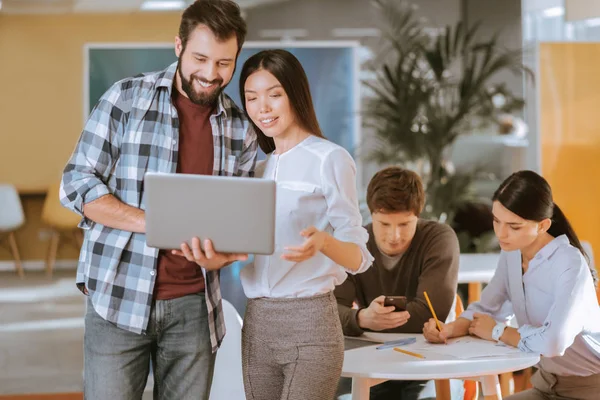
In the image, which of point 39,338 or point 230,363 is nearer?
point 230,363

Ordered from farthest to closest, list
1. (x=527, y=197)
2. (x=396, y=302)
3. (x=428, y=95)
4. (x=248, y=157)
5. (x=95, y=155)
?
(x=428, y=95), (x=396, y=302), (x=527, y=197), (x=248, y=157), (x=95, y=155)

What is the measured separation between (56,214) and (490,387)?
2.79 metres

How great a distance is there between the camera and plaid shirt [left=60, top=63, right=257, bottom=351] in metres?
2.00

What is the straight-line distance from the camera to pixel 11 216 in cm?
461

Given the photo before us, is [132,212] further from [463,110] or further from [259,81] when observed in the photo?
[463,110]

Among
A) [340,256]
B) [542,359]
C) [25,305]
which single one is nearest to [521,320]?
[542,359]

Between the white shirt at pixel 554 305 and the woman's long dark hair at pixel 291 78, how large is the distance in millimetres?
979

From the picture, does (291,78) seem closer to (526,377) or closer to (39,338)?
(526,377)

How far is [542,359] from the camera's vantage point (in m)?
2.79

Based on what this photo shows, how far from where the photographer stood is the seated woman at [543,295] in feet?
8.52

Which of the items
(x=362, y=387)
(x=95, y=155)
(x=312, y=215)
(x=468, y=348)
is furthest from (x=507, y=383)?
(x=95, y=155)

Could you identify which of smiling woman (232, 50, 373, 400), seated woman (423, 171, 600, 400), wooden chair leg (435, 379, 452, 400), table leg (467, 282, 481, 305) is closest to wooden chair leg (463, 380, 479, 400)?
wooden chair leg (435, 379, 452, 400)

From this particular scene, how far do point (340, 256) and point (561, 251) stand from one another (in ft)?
3.36

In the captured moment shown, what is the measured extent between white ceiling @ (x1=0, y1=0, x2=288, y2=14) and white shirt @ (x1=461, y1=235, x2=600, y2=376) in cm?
274
